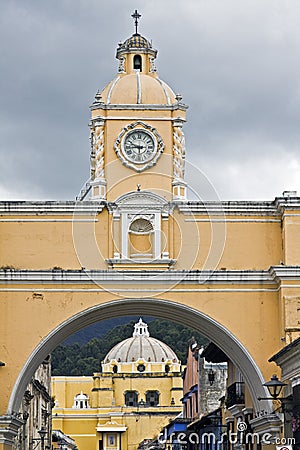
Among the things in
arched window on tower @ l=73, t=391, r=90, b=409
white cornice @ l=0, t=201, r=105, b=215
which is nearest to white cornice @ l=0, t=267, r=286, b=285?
white cornice @ l=0, t=201, r=105, b=215

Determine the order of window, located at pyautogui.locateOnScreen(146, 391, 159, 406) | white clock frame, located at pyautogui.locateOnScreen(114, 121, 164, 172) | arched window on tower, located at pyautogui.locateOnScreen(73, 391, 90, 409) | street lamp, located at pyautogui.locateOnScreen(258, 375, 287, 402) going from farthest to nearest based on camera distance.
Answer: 1. arched window on tower, located at pyautogui.locateOnScreen(73, 391, 90, 409)
2. window, located at pyautogui.locateOnScreen(146, 391, 159, 406)
3. white clock frame, located at pyautogui.locateOnScreen(114, 121, 164, 172)
4. street lamp, located at pyautogui.locateOnScreen(258, 375, 287, 402)

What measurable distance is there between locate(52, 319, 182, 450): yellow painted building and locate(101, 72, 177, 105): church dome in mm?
46843

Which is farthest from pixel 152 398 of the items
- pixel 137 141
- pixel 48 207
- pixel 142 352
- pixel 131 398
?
pixel 48 207

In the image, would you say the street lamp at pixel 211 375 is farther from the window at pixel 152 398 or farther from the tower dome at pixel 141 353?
the tower dome at pixel 141 353

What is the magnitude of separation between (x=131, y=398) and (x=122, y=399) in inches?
23.4

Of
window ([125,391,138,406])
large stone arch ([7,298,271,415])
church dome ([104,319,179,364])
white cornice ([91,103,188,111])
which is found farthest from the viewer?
church dome ([104,319,179,364])

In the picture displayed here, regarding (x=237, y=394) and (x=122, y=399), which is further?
(x=122, y=399)

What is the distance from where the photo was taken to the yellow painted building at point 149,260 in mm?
23172

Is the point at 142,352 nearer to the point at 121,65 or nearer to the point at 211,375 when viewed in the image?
the point at 211,375

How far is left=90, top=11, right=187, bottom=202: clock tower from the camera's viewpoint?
23.6 metres

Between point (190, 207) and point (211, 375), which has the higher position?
point (190, 207)

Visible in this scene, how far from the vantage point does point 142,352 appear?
78250mm

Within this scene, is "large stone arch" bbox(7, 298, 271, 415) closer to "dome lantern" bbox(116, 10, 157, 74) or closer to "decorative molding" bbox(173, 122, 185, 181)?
"decorative molding" bbox(173, 122, 185, 181)

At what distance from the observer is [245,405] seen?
2583cm
